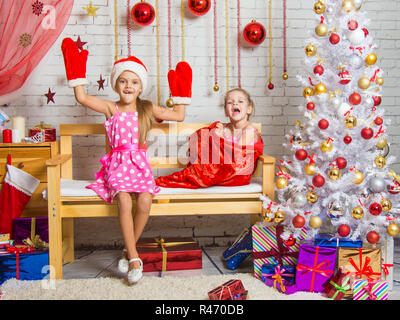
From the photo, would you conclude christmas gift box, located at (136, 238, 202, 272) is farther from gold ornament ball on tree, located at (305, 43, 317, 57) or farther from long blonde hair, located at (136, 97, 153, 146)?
gold ornament ball on tree, located at (305, 43, 317, 57)

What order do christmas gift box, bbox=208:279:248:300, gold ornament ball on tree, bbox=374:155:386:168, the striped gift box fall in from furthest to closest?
gold ornament ball on tree, bbox=374:155:386:168, the striped gift box, christmas gift box, bbox=208:279:248:300

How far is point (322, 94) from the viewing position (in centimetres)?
239

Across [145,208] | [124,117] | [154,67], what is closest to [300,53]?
[154,67]

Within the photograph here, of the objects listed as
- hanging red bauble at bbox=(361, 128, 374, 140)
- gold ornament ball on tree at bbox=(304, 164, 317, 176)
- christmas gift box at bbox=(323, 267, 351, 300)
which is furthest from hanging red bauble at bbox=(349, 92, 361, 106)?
christmas gift box at bbox=(323, 267, 351, 300)

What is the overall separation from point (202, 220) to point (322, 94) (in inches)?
55.9

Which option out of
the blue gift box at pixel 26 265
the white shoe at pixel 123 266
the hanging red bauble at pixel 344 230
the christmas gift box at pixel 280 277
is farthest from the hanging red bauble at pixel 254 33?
the blue gift box at pixel 26 265

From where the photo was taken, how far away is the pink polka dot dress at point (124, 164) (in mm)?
2449

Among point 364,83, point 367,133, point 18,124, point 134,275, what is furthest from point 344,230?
point 18,124

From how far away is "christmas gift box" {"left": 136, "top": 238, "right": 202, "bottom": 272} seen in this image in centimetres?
262

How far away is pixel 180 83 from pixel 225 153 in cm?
55

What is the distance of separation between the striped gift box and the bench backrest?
1028 mm
